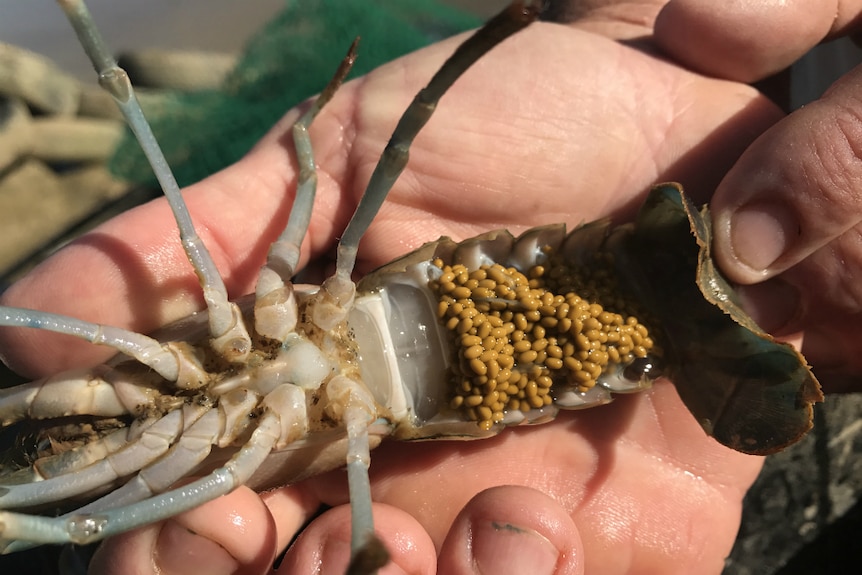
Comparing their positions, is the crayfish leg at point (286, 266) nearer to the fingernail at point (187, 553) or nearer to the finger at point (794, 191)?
the fingernail at point (187, 553)

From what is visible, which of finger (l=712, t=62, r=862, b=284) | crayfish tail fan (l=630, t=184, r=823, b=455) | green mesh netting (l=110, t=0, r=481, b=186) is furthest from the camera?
green mesh netting (l=110, t=0, r=481, b=186)

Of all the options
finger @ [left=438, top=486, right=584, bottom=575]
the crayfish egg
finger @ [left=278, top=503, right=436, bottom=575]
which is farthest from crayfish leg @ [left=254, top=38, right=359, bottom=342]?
finger @ [left=438, top=486, right=584, bottom=575]

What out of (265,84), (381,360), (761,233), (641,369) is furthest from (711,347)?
(265,84)

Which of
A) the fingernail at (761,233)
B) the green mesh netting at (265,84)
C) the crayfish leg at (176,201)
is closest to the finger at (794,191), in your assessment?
the fingernail at (761,233)

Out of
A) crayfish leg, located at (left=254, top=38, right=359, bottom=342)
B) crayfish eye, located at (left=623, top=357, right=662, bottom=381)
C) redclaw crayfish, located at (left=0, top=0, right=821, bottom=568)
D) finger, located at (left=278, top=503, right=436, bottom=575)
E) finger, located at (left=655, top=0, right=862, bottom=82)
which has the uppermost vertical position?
finger, located at (left=655, top=0, right=862, bottom=82)

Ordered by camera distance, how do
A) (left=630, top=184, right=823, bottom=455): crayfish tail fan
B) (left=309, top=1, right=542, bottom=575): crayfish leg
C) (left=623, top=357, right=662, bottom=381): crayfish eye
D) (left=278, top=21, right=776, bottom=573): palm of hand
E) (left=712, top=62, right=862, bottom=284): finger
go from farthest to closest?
(left=278, top=21, right=776, bottom=573): palm of hand, (left=623, top=357, right=662, bottom=381): crayfish eye, (left=630, top=184, right=823, bottom=455): crayfish tail fan, (left=712, top=62, right=862, bottom=284): finger, (left=309, top=1, right=542, bottom=575): crayfish leg

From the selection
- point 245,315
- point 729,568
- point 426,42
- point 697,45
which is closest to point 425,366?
point 245,315

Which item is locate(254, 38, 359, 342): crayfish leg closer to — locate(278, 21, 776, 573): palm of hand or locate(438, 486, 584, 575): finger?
locate(278, 21, 776, 573): palm of hand

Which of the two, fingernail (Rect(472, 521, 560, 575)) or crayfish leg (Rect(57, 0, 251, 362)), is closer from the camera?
crayfish leg (Rect(57, 0, 251, 362))
